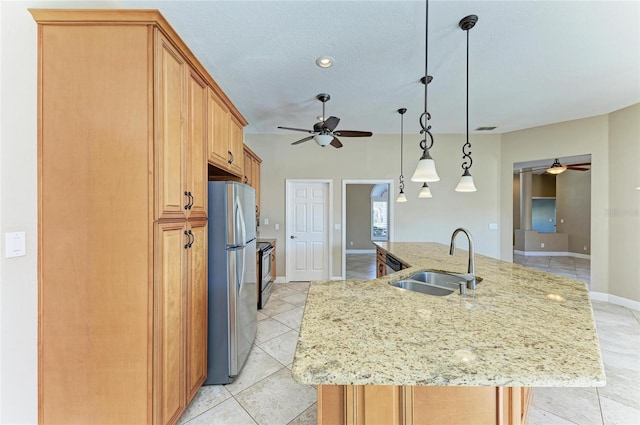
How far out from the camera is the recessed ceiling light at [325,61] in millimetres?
2353

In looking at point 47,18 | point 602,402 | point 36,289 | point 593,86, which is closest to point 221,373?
point 36,289

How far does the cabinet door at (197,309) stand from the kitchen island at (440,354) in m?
0.89

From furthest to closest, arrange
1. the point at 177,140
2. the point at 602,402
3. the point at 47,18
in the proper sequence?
the point at 602,402
the point at 177,140
the point at 47,18

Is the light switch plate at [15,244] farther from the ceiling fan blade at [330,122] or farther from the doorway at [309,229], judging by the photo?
the doorway at [309,229]

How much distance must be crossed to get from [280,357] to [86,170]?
6.82 ft

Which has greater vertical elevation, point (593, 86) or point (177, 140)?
point (593, 86)

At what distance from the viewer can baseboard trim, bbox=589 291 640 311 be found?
349cm

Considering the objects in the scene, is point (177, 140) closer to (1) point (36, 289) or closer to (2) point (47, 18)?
(2) point (47, 18)

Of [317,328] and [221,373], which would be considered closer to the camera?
[317,328]

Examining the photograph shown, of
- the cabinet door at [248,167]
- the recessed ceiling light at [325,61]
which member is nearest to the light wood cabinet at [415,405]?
the recessed ceiling light at [325,61]

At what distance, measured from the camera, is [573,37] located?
2100mm

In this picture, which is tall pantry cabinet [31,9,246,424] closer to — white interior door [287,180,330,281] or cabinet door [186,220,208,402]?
cabinet door [186,220,208,402]

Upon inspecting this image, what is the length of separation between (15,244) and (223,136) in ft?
4.68

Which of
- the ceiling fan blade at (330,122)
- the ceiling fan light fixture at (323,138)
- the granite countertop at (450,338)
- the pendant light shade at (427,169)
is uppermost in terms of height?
the ceiling fan blade at (330,122)
